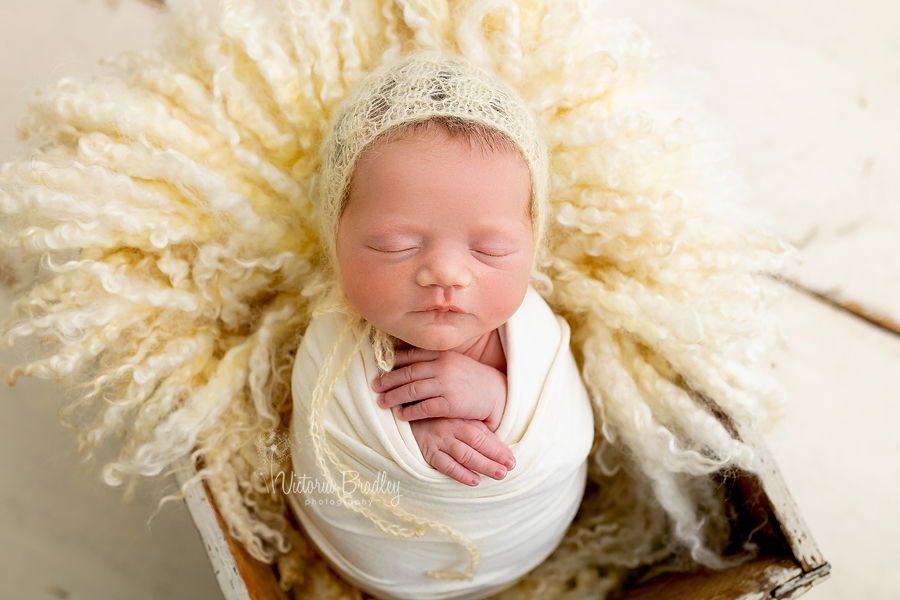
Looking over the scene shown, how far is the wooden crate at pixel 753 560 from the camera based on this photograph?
0.83 meters

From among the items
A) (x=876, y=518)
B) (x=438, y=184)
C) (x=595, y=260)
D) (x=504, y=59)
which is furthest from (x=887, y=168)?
(x=438, y=184)

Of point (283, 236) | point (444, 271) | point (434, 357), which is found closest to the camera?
point (444, 271)

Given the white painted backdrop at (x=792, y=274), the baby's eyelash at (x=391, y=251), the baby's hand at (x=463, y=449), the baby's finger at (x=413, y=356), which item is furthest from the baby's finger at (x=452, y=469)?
the white painted backdrop at (x=792, y=274)

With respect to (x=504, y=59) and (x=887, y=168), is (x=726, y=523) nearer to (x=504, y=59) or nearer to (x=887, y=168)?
A: (x=504, y=59)

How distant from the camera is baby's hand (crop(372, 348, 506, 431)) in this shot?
2.71 ft

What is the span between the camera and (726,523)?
3.29 feet

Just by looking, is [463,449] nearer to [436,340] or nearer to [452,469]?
[452,469]

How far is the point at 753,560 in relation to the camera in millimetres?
914

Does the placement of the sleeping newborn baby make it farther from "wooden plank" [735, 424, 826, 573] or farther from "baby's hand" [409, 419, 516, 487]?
"wooden plank" [735, 424, 826, 573]

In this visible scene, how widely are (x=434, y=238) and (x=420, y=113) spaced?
0.14 meters

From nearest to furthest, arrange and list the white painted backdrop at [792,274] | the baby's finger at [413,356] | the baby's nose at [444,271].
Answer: the baby's nose at [444,271]
the baby's finger at [413,356]
the white painted backdrop at [792,274]

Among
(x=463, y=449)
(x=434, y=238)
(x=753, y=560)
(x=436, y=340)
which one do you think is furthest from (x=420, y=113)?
(x=753, y=560)

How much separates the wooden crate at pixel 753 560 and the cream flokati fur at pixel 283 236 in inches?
1.8

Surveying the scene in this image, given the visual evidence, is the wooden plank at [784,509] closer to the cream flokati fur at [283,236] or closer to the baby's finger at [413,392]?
the cream flokati fur at [283,236]
